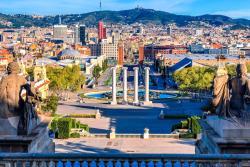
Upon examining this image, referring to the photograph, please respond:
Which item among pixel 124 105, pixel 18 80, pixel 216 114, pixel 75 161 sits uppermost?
pixel 18 80

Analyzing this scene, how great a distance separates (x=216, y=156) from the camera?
401 inches

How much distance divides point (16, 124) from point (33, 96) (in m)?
0.68

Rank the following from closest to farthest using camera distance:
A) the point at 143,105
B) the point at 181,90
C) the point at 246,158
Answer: the point at 246,158 → the point at 143,105 → the point at 181,90

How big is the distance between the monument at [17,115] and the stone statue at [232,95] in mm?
3889

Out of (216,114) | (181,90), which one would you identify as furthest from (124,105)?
(216,114)

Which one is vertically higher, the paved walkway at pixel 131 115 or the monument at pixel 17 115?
the monument at pixel 17 115

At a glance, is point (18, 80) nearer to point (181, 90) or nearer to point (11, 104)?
point (11, 104)

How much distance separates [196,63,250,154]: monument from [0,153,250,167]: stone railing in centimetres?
39

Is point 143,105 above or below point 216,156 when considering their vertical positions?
below

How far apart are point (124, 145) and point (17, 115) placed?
30.9 m

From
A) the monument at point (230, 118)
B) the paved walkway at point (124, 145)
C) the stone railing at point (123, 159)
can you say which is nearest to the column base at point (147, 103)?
the paved walkway at point (124, 145)

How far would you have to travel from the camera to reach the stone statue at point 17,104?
1081cm

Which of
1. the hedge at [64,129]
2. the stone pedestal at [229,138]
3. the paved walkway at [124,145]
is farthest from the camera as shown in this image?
the hedge at [64,129]

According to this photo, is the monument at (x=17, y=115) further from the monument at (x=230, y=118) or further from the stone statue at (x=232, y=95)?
the stone statue at (x=232, y=95)
